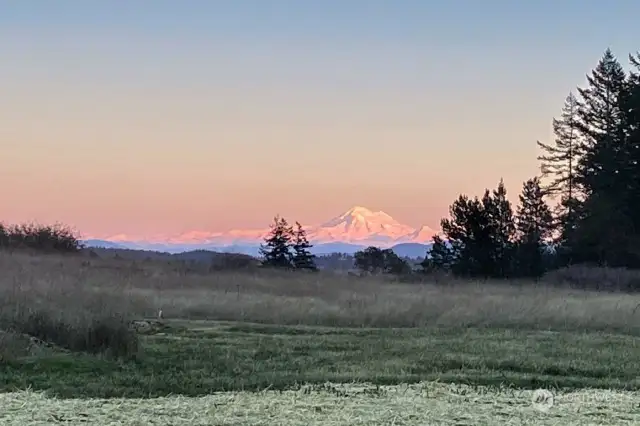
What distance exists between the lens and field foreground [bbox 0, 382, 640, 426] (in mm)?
7551

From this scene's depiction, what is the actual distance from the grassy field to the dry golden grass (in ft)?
0.22

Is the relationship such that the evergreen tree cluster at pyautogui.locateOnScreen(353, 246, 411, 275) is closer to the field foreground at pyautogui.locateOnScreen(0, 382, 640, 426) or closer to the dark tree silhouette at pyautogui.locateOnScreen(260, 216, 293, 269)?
the dark tree silhouette at pyautogui.locateOnScreen(260, 216, 293, 269)

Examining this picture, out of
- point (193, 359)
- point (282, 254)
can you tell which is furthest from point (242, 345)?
point (282, 254)

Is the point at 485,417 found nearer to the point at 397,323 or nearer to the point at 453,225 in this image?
the point at 397,323

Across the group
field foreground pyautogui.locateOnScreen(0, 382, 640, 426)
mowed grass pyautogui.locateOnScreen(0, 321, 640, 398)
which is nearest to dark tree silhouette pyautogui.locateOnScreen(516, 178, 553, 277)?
mowed grass pyautogui.locateOnScreen(0, 321, 640, 398)

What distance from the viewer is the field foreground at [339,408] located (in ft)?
24.8

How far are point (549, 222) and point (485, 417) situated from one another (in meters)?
46.4

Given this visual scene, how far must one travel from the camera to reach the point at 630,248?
39156 millimetres

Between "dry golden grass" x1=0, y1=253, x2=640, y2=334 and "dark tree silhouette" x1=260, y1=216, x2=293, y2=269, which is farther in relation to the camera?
"dark tree silhouette" x1=260, y1=216, x2=293, y2=269

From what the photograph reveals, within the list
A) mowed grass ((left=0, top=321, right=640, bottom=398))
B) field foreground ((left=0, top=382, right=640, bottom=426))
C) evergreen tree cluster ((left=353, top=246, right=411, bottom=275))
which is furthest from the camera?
evergreen tree cluster ((left=353, top=246, right=411, bottom=275))

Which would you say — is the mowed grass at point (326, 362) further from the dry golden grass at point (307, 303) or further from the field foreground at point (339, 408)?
the dry golden grass at point (307, 303)

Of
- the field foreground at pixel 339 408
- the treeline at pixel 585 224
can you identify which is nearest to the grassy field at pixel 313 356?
the field foreground at pixel 339 408

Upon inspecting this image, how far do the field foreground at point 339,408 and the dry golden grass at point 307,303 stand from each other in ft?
18.8

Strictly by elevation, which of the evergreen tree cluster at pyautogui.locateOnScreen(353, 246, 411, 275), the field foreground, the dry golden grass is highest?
the evergreen tree cluster at pyautogui.locateOnScreen(353, 246, 411, 275)
